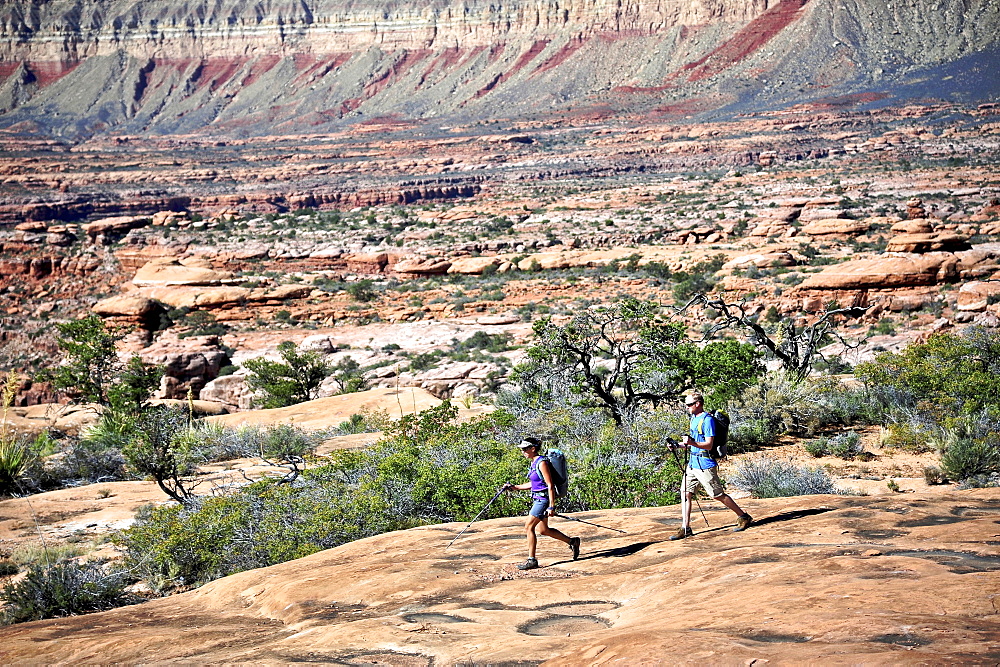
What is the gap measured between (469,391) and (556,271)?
16.3 meters

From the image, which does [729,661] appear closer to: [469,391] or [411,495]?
[411,495]

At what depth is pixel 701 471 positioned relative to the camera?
6.83 m

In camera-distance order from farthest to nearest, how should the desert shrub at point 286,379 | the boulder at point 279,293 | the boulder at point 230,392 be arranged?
the boulder at point 279,293
the boulder at point 230,392
the desert shrub at point 286,379

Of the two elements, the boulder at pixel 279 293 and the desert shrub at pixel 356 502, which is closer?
the desert shrub at pixel 356 502

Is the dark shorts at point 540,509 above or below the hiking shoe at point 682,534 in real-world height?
above

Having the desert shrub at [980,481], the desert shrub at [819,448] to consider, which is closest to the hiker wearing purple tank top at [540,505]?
the desert shrub at [980,481]

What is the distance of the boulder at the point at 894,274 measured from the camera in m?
23.9

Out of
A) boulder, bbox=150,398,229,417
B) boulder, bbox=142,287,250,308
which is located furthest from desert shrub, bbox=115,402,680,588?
boulder, bbox=142,287,250,308

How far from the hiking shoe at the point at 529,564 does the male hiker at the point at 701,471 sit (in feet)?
3.73

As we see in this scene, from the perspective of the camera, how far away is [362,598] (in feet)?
20.2

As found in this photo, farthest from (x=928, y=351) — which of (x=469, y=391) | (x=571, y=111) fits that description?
(x=571, y=111)

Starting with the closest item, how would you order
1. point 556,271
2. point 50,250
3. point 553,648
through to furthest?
point 553,648
point 556,271
point 50,250

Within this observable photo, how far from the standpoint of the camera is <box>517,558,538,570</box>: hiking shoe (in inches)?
255

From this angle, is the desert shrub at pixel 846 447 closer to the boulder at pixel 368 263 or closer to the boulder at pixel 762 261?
the boulder at pixel 762 261
